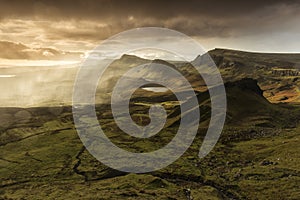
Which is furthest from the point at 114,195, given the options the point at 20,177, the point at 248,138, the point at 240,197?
the point at 248,138

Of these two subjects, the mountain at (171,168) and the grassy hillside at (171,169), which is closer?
the grassy hillside at (171,169)

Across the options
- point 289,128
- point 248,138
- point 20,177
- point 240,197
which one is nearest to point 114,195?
point 240,197

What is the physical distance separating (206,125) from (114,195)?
92320 millimetres

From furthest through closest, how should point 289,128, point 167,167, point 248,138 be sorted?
1. point 289,128
2. point 248,138
3. point 167,167

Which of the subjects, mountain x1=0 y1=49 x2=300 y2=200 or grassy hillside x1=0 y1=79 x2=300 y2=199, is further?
mountain x1=0 y1=49 x2=300 y2=200

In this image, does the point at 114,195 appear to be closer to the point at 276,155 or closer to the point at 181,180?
the point at 181,180

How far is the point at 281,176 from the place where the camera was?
339 ft

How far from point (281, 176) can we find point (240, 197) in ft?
65.0

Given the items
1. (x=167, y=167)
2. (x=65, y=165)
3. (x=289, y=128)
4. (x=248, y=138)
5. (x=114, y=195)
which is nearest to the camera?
(x=114, y=195)

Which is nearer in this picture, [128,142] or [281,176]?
[281,176]

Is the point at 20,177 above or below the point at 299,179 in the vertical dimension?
below

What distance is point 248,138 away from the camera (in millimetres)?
160125

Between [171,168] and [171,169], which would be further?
[171,168]

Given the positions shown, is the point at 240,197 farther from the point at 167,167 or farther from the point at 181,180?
the point at 167,167
